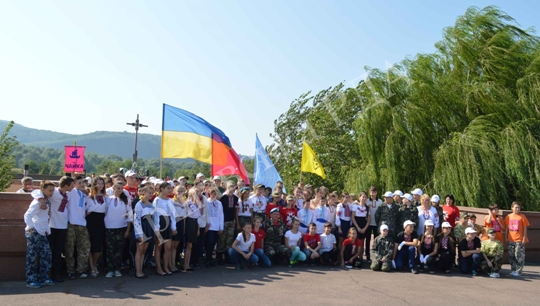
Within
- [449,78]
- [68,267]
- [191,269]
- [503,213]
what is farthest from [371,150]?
[68,267]

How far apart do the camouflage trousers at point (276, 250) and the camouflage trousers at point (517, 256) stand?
5075mm

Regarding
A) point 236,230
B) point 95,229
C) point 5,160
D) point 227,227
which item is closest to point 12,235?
point 95,229

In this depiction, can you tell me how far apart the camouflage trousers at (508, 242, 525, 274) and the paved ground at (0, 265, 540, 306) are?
0.61 m

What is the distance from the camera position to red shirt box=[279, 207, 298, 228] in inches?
459

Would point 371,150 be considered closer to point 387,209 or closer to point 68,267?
point 387,209

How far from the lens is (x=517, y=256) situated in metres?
11.3

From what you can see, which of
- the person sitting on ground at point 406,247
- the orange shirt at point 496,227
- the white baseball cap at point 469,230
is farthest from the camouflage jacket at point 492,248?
the person sitting on ground at point 406,247

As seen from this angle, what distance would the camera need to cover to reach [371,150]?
18.0 meters

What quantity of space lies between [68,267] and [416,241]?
23.6ft

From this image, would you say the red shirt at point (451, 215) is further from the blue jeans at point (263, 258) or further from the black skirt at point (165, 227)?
the black skirt at point (165, 227)

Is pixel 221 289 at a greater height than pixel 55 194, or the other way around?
pixel 55 194

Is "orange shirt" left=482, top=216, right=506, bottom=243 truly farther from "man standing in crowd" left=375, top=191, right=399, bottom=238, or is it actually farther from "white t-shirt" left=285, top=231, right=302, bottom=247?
"white t-shirt" left=285, top=231, right=302, bottom=247

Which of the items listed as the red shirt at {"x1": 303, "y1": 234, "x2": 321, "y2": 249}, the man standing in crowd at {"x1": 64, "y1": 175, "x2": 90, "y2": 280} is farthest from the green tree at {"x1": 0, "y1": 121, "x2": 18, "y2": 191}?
the red shirt at {"x1": 303, "y1": 234, "x2": 321, "y2": 249}

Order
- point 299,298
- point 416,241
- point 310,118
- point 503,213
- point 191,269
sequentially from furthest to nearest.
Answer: point 310,118 < point 503,213 < point 416,241 < point 191,269 < point 299,298
